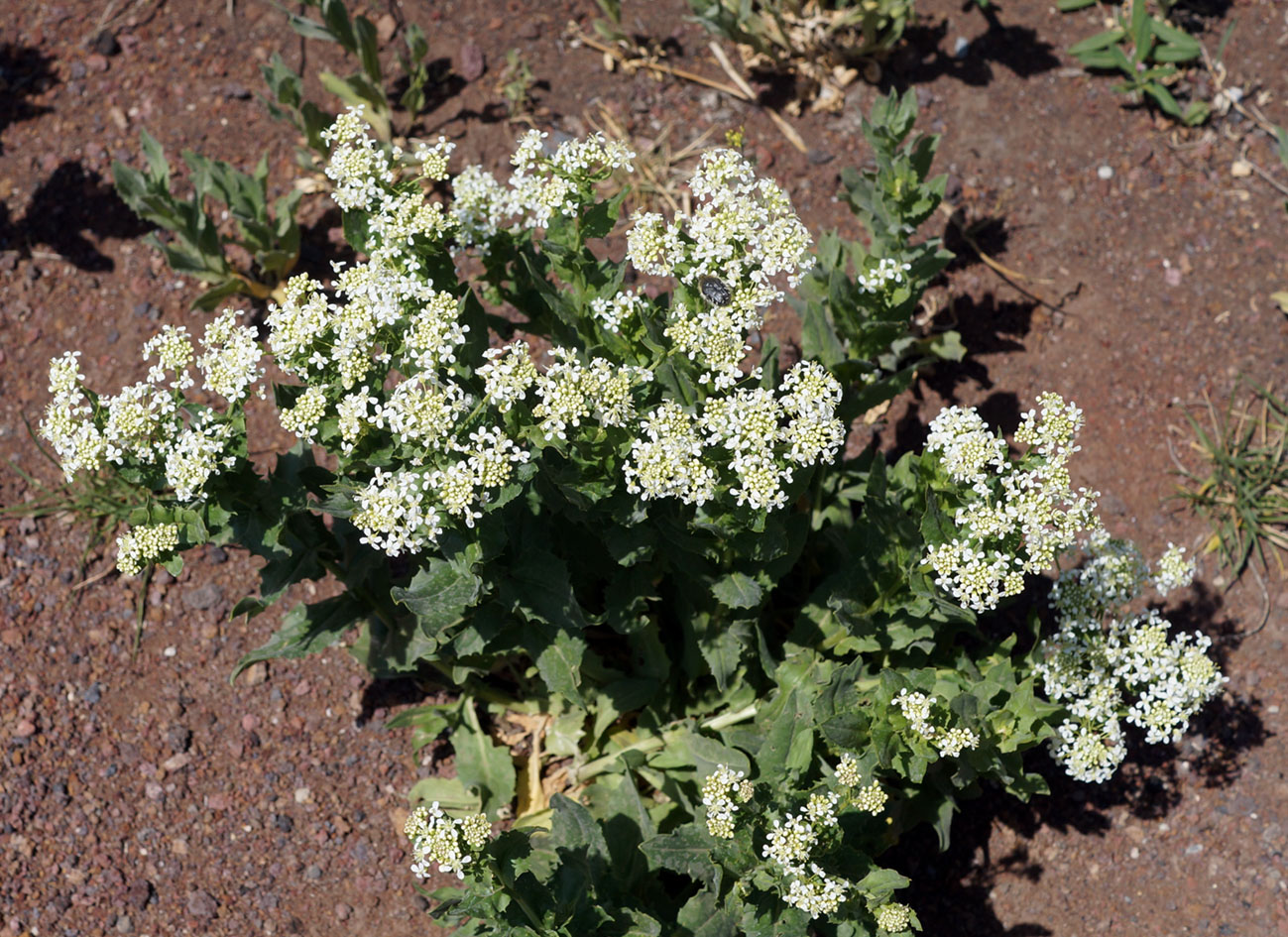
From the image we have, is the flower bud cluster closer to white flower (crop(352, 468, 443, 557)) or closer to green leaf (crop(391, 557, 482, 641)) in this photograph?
white flower (crop(352, 468, 443, 557))

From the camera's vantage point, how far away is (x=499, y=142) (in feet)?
25.8

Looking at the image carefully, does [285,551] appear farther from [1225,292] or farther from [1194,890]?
[1225,292]

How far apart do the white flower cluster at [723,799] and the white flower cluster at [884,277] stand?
251 cm

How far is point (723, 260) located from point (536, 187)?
0.90 meters

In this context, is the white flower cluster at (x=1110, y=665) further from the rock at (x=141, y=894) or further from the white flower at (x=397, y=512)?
the rock at (x=141, y=894)

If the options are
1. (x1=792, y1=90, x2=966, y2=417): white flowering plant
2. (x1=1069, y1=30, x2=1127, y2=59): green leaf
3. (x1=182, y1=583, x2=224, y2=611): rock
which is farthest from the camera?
(x1=1069, y1=30, x2=1127, y2=59): green leaf

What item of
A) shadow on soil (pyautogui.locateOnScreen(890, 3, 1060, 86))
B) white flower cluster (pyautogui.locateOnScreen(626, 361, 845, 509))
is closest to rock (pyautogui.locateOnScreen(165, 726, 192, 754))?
white flower cluster (pyautogui.locateOnScreen(626, 361, 845, 509))

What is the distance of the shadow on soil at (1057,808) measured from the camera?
20.3ft

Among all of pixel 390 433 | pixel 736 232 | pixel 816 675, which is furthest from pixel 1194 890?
pixel 390 433

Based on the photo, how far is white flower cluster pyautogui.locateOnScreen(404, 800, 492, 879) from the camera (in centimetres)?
396

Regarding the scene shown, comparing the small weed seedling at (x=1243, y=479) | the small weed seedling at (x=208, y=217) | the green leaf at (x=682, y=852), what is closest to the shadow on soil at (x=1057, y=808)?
the small weed seedling at (x=1243, y=479)

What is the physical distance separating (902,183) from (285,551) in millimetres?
3570

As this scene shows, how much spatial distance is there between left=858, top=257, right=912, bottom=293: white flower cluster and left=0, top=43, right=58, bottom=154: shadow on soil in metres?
6.09

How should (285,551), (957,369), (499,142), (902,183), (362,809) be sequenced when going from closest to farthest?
(285,551), (902,183), (362,809), (957,369), (499,142)
